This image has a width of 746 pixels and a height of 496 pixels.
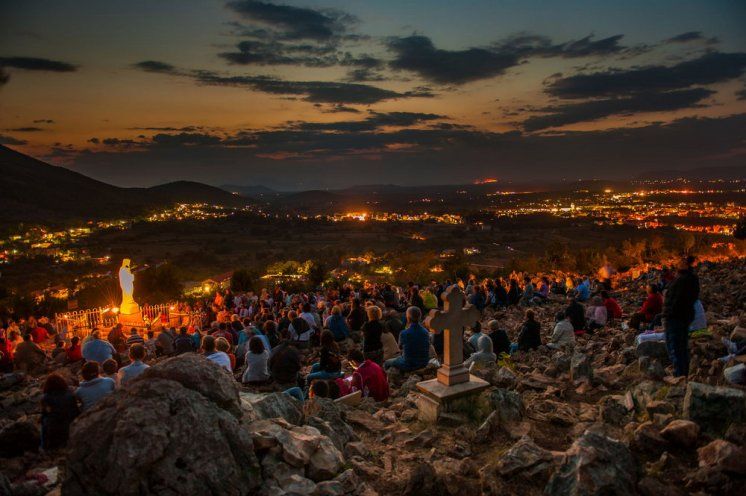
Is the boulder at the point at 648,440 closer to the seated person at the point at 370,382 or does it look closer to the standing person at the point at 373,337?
the seated person at the point at 370,382

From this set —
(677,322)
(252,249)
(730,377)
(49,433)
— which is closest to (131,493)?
(49,433)

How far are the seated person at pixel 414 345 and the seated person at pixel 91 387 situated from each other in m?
4.70

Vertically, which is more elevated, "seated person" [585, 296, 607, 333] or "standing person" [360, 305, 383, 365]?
"standing person" [360, 305, 383, 365]

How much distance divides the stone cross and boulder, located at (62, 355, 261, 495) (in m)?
2.99

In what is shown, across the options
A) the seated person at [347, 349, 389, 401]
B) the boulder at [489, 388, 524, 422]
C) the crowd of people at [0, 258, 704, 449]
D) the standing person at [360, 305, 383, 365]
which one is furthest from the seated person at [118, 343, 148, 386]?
the boulder at [489, 388, 524, 422]

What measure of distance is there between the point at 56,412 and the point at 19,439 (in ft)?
1.71

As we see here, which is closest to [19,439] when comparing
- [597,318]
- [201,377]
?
[201,377]

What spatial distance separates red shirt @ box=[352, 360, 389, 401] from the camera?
6.91 metres

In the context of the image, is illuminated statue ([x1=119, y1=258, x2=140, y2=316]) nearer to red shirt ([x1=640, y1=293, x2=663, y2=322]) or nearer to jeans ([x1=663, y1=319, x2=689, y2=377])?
red shirt ([x1=640, y1=293, x2=663, y2=322])

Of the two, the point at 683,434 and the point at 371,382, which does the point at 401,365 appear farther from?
the point at 683,434

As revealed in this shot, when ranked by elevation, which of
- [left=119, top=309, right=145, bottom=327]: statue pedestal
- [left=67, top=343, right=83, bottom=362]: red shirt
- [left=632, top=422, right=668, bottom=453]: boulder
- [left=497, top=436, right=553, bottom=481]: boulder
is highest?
[left=632, top=422, right=668, bottom=453]: boulder

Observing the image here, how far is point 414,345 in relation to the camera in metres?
8.09

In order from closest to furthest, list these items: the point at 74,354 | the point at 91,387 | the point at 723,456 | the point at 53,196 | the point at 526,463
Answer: the point at 723,456 → the point at 526,463 → the point at 91,387 → the point at 74,354 → the point at 53,196

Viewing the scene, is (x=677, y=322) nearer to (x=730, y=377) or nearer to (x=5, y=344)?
(x=730, y=377)
